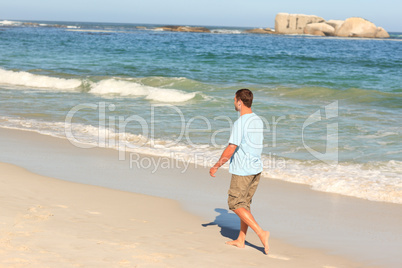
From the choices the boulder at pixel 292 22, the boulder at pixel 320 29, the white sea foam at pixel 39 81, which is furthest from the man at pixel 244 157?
the boulder at pixel 292 22

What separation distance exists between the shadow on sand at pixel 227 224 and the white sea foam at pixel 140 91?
10707 mm

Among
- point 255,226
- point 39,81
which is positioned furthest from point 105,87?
point 255,226

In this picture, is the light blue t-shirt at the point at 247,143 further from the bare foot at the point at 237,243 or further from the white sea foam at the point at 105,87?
the white sea foam at the point at 105,87

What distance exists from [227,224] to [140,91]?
13293mm

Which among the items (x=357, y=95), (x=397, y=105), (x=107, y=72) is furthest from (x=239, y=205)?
(x=107, y=72)

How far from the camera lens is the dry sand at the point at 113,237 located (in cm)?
440

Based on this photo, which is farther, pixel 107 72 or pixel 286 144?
pixel 107 72

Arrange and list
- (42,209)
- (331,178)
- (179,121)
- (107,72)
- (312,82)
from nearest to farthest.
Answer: (42,209), (331,178), (179,121), (312,82), (107,72)

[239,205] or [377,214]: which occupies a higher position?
[239,205]

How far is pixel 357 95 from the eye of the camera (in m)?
18.5

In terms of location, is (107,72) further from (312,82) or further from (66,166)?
(66,166)

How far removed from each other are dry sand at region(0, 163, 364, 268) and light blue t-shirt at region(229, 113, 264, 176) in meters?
0.83

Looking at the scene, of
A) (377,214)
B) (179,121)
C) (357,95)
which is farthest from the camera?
(357,95)

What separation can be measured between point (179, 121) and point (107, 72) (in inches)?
543
